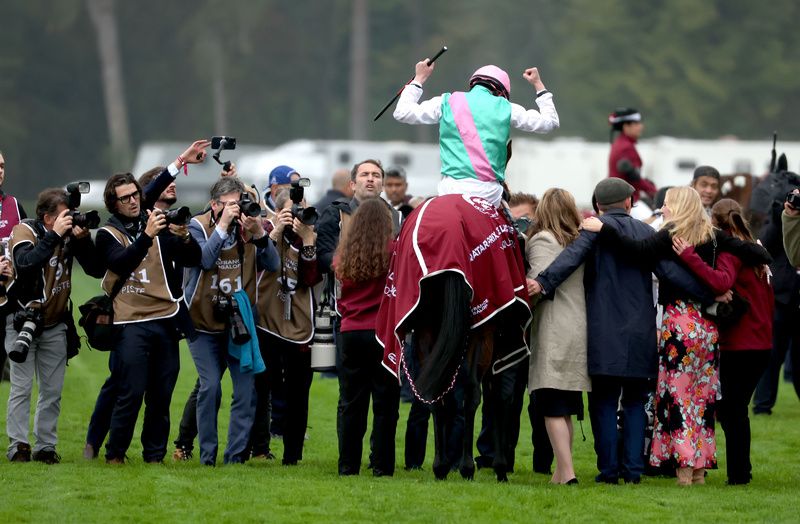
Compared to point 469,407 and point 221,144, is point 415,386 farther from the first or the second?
point 221,144

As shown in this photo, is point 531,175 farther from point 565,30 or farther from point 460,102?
point 460,102

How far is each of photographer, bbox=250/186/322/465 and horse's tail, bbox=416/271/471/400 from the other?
5.06ft

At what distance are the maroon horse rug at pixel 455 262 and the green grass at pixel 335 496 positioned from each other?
0.94 m

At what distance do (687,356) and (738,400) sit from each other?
0.47m

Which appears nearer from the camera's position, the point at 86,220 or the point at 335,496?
the point at 335,496

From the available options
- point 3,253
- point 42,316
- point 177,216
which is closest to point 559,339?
point 177,216

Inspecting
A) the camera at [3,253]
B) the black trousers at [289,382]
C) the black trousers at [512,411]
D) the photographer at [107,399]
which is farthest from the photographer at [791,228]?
the camera at [3,253]

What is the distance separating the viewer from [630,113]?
16219 mm

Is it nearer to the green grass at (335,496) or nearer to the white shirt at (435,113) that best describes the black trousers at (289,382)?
the green grass at (335,496)

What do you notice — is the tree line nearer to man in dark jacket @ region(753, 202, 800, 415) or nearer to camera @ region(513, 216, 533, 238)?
man in dark jacket @ region(753, 202, 800, 415)

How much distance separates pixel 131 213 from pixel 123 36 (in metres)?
59.2

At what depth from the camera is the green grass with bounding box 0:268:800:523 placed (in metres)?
8.63

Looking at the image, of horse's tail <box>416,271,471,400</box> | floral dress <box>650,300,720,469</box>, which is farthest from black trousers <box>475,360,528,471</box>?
floral dress <box>650,300,720,469</box>

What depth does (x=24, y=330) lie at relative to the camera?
33.4 ft
